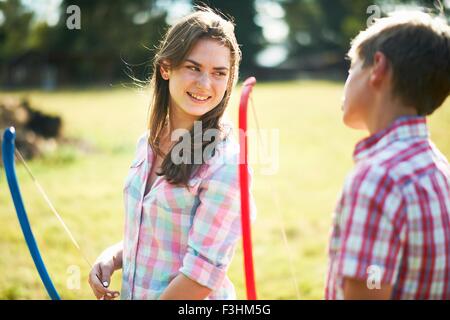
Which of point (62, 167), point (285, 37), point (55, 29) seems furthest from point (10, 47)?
point (62, 167)

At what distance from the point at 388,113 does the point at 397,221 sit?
329 mm

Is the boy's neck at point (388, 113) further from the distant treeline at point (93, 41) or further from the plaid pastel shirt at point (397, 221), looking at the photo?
the distant treeline at point (93, 41)

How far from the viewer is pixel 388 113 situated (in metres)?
1.45

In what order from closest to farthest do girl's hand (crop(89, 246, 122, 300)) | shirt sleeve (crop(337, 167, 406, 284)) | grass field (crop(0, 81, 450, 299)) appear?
shirt sleeve (crop(337, 167, 406, 284)) < girl's hand (crop(89, 246, 122, 300)) < grass field (crop(0, 81, 450, 299))

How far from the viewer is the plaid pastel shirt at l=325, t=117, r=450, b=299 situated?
1.29 meters

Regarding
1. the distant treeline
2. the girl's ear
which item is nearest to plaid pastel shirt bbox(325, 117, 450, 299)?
the girl's ear

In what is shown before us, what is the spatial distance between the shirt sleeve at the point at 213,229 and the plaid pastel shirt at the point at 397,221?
48 cm

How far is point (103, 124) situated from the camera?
1492cm

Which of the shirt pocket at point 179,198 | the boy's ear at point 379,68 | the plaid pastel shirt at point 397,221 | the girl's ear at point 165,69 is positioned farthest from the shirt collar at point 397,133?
Answer: the girl's ear at point 165,69

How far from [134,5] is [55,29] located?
227 inches

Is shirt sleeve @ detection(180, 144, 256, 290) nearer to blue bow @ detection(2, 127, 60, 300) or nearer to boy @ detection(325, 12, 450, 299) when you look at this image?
boy @ detection(325, 12, 450, 299)

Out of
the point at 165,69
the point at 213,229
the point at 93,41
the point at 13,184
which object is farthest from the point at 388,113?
the point at 93,41

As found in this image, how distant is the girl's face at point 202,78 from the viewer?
1.99 metres
